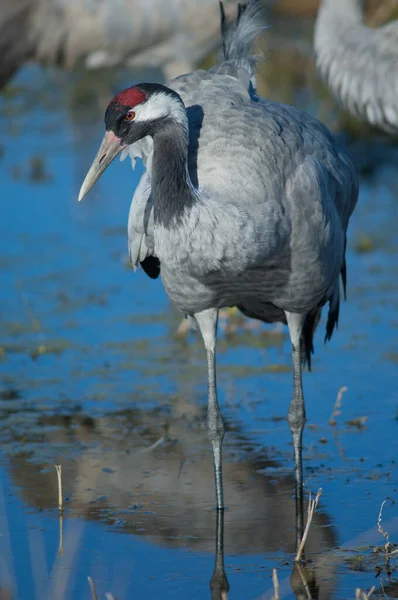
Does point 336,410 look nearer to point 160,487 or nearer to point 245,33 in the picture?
point 160,487

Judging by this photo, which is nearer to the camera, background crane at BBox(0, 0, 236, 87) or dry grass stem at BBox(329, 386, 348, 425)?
dry grass stem at BBox(329, 386, 348, 425)

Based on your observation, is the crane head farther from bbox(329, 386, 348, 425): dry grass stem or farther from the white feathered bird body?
bbox(329, 386, 348, 425): dry grass stem

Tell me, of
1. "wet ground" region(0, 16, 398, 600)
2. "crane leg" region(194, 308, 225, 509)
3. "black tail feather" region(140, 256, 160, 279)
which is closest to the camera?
"wet ground" region(0, 16, 398, 600)

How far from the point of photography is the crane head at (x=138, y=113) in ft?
13.8

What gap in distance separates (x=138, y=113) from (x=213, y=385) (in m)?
1.12

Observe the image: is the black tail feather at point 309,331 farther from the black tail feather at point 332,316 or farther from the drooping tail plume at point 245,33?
the drooping tail plume at point 245,33

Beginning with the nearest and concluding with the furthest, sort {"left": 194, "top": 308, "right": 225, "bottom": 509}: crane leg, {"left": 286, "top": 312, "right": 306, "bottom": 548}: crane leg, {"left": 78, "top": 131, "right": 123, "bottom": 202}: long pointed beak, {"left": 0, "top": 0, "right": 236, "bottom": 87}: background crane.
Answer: {"left": 78, "top": 131, "right": 123, "bottom": 202}: long pointed beak
{"left": 194, "top": 308, "right": 225, "bottom": 509}: crane leg
{"left": 286, "top": 312, "right": 306, "bottom": 548}: crane leg
{"left": 0, "top": 0, "right": 236, "bottom": 87}: background crane

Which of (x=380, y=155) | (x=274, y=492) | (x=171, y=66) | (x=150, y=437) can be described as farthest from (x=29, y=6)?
(x=274, y=492)

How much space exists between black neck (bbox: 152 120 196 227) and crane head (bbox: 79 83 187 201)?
0.13 feet

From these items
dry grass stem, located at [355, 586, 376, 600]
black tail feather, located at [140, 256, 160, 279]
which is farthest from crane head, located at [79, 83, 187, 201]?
dry grass stem, located at [355, 586, 376, 600]

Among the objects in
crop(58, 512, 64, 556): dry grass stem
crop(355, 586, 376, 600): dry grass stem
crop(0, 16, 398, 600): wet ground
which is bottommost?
crop(0, 16, 398, 600): wet ground

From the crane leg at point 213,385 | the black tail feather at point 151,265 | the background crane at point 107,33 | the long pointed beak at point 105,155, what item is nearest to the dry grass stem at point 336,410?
the crane leg at point 213,385

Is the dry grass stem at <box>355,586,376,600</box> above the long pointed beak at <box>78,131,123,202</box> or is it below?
below

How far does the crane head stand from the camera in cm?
422
